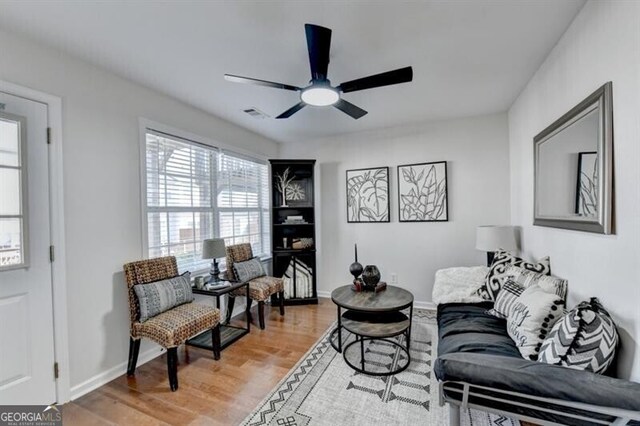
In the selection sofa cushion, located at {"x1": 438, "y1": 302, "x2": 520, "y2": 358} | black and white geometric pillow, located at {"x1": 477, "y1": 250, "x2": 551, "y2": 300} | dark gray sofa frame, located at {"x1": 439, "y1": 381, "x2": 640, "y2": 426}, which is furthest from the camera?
black and white geometric pillow, located at {"x1": 477, "y1": 250, "x2": 551, "y2": 300}

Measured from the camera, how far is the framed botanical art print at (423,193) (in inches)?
149

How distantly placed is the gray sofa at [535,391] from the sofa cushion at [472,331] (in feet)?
1.50

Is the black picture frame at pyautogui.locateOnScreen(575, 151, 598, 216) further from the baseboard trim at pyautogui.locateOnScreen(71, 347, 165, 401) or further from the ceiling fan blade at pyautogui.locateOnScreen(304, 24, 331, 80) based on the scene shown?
the baseboard trim at pyautogui.locateOnScreen(71, 347, 165, 401)

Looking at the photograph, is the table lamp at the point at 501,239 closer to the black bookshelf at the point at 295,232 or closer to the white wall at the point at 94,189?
the black bookshelf at the point at 295,232

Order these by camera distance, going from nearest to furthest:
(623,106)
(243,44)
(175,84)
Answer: (623,106), (243,44), (175,84)

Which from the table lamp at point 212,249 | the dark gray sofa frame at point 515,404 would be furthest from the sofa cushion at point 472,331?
the table lamp at point 212,249

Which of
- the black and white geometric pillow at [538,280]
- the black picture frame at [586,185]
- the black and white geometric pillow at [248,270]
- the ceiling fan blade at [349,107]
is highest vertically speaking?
the ceiling fan blade at [349,107]

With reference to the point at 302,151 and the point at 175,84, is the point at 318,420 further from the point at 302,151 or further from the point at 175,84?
the point at 302,151

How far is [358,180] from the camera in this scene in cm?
426

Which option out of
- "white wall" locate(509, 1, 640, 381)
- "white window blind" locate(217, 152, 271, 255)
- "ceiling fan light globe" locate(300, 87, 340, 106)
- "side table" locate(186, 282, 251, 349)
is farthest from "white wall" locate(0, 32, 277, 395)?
"white wall" locate(509, 1, 640, 381)

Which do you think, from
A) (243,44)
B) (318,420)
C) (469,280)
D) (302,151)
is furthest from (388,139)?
(318,420)

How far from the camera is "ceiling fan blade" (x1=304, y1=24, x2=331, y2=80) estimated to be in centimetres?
163

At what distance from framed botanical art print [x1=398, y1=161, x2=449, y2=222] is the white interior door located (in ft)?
12.1

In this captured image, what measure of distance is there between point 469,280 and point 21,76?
3.89 metres
